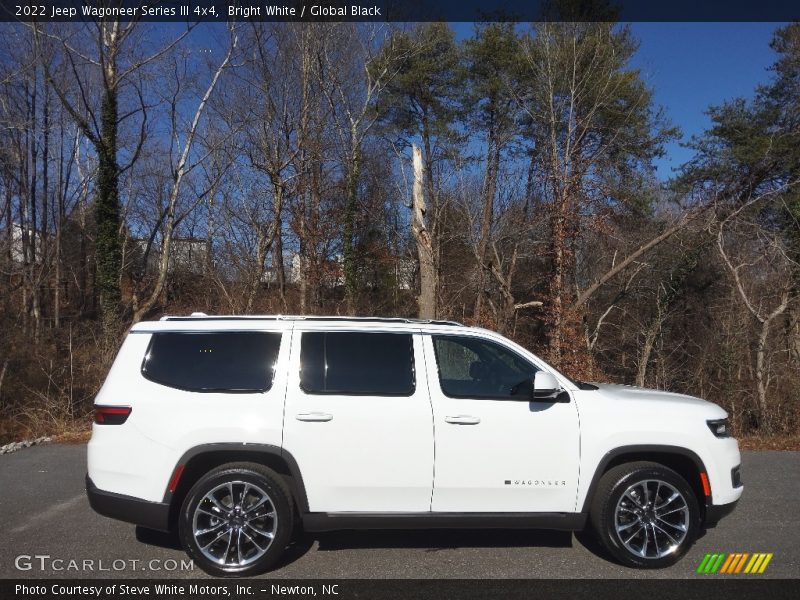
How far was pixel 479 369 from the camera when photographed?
4.93 m

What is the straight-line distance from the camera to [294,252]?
23641 mm

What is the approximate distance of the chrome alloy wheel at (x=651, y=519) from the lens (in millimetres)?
4523

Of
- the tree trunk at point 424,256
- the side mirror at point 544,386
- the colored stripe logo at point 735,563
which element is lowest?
the colored stripe logo at point 735,563

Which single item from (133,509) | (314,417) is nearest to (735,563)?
(314,417)

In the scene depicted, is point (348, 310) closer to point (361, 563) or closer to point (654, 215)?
point (654, 215)

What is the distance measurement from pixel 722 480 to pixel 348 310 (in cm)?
1678

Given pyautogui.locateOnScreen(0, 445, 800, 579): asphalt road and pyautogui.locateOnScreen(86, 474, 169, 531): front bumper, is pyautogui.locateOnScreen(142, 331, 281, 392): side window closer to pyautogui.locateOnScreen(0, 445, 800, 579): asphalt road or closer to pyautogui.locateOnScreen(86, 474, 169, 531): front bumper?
pyautogui.locateOnScreen(0, 445, 800, 579): asphalt road

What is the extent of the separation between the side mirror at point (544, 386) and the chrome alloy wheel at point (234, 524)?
2.07 metres

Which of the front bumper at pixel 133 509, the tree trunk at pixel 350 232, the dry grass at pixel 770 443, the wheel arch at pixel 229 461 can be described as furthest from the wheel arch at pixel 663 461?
the tree trunk at pixel 350 232

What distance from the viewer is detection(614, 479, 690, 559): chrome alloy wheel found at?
14.8 ft

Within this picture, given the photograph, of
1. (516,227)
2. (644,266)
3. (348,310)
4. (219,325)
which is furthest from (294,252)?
(219,325)

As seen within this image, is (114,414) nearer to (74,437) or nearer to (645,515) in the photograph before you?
(645,515)

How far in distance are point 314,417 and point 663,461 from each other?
268cm
